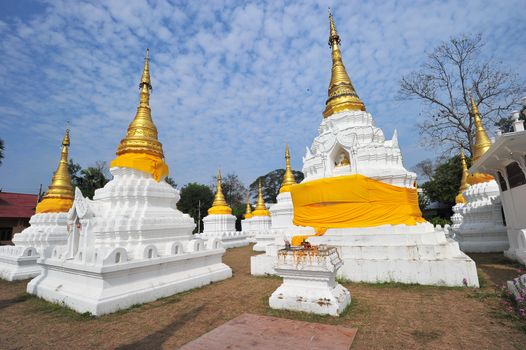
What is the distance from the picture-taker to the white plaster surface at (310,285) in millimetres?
5664

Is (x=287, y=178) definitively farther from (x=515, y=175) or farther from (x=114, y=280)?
(x=114, y=280)

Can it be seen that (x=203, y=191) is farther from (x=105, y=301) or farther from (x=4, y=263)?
(x=105, y=301)

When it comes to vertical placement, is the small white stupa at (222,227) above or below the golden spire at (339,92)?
below

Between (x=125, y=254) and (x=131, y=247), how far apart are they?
1268mm

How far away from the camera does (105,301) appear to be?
6.26 metres

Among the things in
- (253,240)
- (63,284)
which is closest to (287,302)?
(63,284)

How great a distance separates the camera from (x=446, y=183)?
105ft

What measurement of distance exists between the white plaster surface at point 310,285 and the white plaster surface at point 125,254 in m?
3.57

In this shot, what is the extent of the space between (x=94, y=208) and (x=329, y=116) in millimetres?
10830

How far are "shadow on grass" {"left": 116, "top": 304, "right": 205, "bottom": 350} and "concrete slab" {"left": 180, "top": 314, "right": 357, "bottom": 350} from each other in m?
0.68

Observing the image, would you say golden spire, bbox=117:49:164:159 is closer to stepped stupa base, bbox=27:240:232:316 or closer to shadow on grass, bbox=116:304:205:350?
stepped stupa base, bbox=27:240:232:316

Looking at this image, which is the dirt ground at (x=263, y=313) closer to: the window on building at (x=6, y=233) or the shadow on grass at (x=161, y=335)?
the shadow on grass at (x=161, y=335)

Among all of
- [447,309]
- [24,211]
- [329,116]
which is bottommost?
[447,309]

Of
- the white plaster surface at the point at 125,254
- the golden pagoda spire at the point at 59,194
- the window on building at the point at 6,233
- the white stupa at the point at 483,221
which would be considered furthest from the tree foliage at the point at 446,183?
the window on building at the point at 6,233
